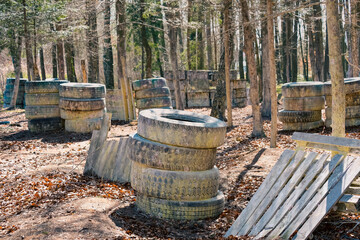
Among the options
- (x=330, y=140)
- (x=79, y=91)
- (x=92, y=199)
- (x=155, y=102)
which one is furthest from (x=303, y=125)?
(x=92, y=199)

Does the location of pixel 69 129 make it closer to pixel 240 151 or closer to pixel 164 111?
pixel 240 151

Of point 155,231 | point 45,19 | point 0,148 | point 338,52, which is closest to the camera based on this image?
point 155,231

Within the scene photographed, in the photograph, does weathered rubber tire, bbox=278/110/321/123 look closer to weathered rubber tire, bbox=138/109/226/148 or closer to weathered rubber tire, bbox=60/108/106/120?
weathered rubber tire, bbox=60/108/106/120

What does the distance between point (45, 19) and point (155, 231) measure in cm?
1742

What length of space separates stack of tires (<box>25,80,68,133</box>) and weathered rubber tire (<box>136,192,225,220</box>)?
361 inches

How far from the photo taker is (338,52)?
6219 millimetres

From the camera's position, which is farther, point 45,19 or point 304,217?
point 45,19

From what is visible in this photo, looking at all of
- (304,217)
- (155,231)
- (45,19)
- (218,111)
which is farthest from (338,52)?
(45,19)

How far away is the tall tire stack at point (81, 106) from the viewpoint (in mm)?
13219

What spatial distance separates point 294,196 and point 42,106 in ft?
37.1

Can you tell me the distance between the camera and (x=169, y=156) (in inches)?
222

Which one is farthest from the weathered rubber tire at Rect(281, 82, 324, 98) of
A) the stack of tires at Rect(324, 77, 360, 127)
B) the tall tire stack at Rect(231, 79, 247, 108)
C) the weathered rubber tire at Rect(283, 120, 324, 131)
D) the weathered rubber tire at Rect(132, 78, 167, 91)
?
the tall tire stack at Rect(231, 79, 247, 108)

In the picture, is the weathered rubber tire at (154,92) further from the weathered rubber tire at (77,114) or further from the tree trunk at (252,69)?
the tree trunk at (252,69)

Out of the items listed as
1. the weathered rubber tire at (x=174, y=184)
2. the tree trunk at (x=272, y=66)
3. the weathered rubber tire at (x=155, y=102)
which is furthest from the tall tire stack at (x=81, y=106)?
the weathered rubber tire at (x=174, y=184)
